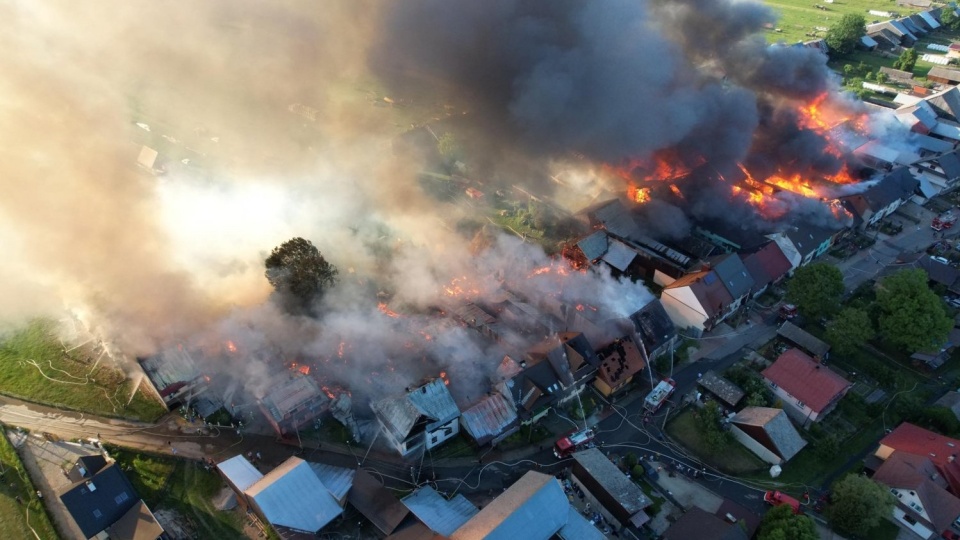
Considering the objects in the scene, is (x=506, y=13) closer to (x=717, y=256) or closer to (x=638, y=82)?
(x=638, y=82)

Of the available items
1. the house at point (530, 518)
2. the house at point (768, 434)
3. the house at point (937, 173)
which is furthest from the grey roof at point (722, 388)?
the house at point (937, 173)

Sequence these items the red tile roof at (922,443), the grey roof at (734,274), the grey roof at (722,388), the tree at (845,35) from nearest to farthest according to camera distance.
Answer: the red tile roof at (922,443)
the grey roof at (722,388)
the grey roof at (734,274)
the tree at (845,35)

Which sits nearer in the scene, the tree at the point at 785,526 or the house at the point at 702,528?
the tree at the point at 785,526

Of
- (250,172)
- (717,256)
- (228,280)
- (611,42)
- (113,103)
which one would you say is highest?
(113,103)

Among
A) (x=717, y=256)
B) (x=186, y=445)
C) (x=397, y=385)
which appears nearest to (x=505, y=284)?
(x=397, y=385)

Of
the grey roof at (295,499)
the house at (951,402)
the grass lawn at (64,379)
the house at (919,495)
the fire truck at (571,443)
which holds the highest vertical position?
the grass lawn at (64,379)

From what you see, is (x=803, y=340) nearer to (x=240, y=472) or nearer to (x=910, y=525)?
(x=910, y=525)

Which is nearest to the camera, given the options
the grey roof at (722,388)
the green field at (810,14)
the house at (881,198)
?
the grey roof at (722,388)

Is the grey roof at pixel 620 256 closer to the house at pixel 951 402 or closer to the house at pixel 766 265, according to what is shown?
the house at pixel 766 265
